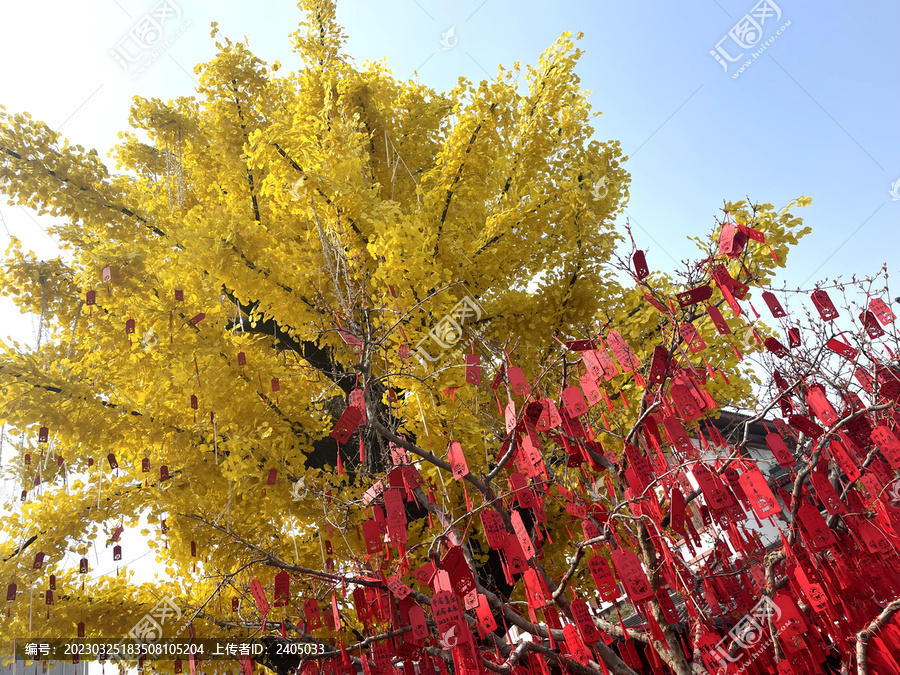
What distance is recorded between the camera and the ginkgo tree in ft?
11.2

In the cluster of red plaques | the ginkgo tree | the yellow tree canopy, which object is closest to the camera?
the cluster of red plaques

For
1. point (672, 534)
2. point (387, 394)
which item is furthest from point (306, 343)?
point (672, 534)

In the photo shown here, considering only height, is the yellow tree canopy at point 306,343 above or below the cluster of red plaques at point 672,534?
above

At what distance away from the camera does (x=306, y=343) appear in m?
5.84

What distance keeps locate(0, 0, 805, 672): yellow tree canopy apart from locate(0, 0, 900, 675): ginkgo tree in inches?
1.2

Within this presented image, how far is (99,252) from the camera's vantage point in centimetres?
409

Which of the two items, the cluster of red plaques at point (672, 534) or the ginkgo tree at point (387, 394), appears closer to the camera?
the cluster of red plaques at point (672, 534)

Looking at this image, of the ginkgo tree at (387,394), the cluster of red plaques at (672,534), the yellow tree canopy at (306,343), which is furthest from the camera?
the yellow tree canopy at (306,343)

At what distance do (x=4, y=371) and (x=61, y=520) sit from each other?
4.94ft

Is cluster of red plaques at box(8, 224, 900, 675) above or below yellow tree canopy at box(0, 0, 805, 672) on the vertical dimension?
below

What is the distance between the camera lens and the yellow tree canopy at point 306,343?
4.29 meters

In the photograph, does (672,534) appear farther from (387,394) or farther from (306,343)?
(306,343)

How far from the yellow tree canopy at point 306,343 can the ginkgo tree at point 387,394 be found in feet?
0.10

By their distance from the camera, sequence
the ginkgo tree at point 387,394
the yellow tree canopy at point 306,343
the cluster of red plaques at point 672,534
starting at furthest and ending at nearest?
the yellow tree canopy at point 306,343 → the ginkgo tree at point 387,394 → the cluster of red plaques at point 672,534
